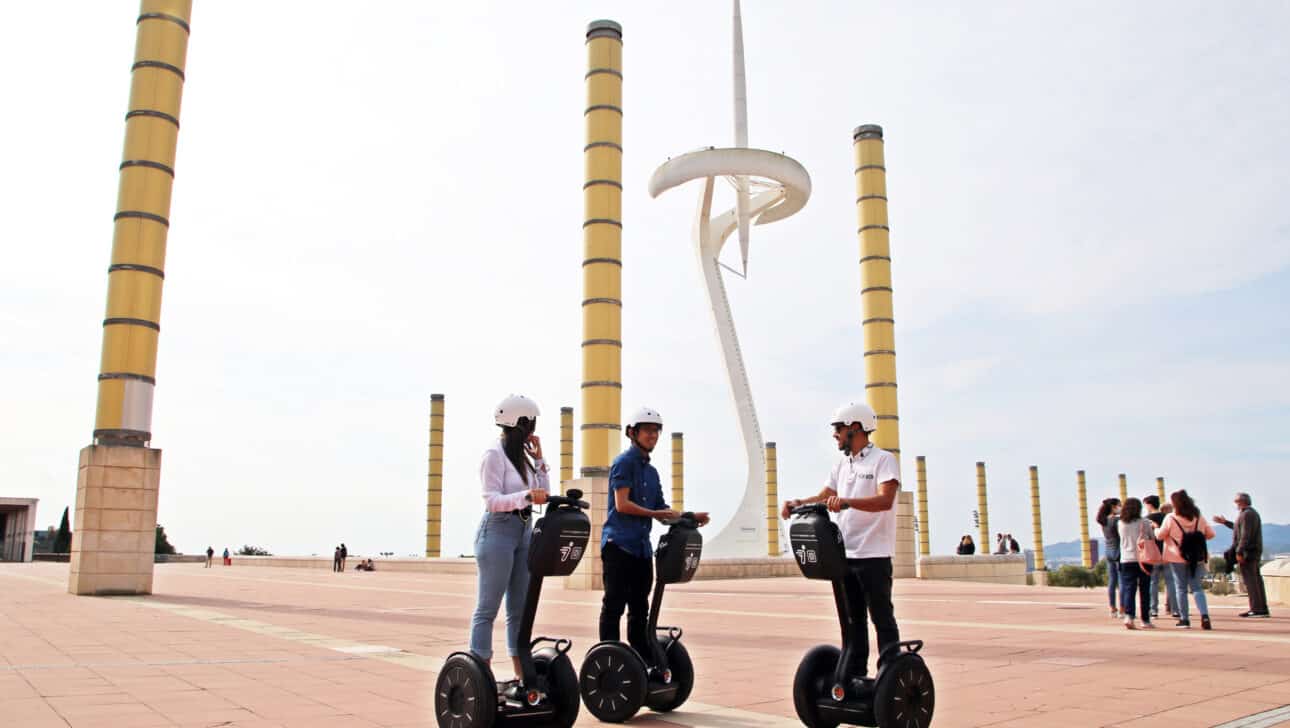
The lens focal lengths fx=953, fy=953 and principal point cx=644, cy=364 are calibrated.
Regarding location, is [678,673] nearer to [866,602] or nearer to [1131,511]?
[866,602]

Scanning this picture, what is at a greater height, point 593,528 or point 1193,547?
point 593,528

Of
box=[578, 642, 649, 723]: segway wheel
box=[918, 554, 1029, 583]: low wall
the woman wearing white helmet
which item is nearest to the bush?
box=[918, 554, 1029, 583]: low wall

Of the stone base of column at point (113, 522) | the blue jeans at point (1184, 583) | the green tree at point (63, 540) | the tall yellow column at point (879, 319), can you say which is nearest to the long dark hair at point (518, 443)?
the blue jeans at point (1184, 583)

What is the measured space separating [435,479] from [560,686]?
133 ft

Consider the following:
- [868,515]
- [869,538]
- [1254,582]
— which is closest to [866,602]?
[869,538]

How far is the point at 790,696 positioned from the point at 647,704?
1060mm

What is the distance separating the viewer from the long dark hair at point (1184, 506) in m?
10.1

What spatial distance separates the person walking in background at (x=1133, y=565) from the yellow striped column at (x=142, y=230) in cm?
1484

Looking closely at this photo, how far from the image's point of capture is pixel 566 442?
46.8m

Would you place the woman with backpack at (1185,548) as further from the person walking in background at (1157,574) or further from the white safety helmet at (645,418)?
the white safety helmet at (645,418)

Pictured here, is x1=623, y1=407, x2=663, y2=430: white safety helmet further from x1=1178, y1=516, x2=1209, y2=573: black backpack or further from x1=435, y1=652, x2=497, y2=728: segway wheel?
x1=1178, y1=516, x2=1209, y2=573: black backpack

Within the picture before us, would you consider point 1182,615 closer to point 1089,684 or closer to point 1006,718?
point 1089,684

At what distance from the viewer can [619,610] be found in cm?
520

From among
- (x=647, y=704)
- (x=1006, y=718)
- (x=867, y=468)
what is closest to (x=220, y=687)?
(x=647, y=704)
